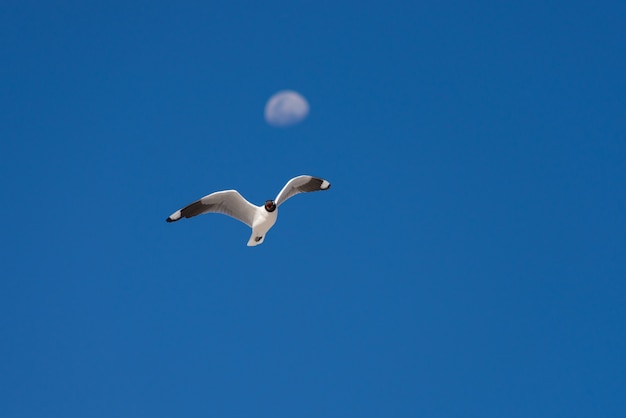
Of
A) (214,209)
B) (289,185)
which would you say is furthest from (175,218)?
(289,185)

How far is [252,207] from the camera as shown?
2136 cm

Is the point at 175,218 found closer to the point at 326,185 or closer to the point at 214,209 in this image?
the point at 214,209

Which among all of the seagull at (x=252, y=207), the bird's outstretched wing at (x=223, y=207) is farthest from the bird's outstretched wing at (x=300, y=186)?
the bird's outstretched wing at (x=223, y=207)

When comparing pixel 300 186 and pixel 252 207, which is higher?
pixel 300 186

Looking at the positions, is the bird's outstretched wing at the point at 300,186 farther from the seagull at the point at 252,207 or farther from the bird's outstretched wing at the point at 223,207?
the bird's outstretched wing at the point at 223,207

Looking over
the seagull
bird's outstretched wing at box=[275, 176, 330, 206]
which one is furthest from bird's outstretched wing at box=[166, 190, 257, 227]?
bird's outstretched wing at box=[275, 176, 330, 206]

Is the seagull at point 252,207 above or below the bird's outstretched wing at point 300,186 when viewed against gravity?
below

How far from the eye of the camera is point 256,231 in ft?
69.6

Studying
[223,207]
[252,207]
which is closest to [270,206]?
[252,207]

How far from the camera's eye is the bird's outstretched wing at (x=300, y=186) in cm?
2120

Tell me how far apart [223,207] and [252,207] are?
3.42 feet

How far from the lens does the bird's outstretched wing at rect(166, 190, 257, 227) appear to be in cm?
2097

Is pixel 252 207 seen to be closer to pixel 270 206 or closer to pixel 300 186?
pixel 270 206

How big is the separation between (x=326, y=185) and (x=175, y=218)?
506cm
